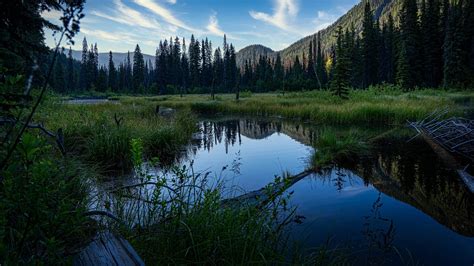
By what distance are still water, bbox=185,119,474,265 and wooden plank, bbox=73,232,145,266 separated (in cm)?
252

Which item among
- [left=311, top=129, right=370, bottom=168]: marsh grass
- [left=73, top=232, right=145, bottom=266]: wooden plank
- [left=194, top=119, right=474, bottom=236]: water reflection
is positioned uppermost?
[left=73, top=232, right=145, bottom=266]: wooden plank

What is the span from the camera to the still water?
473 cm

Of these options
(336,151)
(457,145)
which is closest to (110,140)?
(336,151)

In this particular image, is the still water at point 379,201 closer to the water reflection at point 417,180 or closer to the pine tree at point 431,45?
the water reflection at point 417,180

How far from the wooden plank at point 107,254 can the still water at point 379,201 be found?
8.28 feet

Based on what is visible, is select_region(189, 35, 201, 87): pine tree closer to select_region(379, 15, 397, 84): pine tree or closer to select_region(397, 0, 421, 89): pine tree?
select_region(379, 15, 397, 84): pine tree

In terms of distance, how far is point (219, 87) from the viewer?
83.2m

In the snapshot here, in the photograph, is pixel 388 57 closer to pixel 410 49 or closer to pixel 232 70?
pixel 410 49

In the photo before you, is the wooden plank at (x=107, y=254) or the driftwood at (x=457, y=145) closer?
the wooden plank at (x=107, y=254)

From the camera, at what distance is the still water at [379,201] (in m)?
4.73

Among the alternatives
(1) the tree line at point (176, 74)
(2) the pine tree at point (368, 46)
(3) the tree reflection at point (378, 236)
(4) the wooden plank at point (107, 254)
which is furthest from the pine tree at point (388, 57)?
(4) the wooden plank at point (107, 254)

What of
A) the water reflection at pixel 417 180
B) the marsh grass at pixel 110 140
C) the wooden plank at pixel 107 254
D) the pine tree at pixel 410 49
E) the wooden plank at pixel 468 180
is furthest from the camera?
the pine tree at pixel 410 49

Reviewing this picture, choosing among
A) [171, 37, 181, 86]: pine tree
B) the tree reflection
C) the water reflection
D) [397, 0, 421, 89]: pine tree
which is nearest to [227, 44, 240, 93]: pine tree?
[171, 37, 181, 86]: pine tree

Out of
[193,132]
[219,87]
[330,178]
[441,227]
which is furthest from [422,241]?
[219,87]
